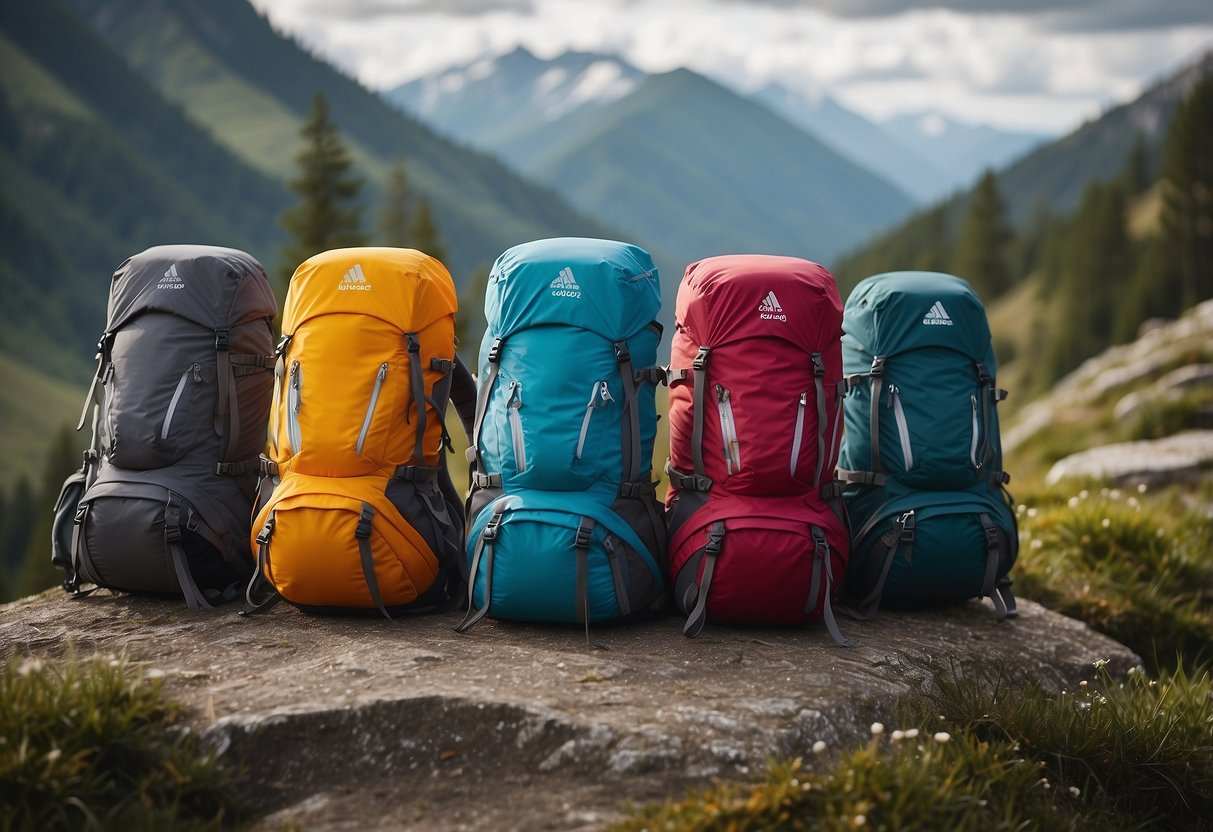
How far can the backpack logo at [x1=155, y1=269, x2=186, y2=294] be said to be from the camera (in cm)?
667

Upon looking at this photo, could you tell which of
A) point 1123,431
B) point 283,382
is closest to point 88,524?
point 283,382

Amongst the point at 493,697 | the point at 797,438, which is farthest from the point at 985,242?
the point at 493,697

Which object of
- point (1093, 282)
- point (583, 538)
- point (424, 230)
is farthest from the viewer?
point (1093, 282)

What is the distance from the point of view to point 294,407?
6.21 meters

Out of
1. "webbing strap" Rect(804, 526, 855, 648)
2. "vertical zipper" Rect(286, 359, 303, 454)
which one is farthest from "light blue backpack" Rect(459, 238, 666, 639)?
"vertical zipper" Rect(286, 359, 303, 454)

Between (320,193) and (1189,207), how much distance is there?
60543 millimetres

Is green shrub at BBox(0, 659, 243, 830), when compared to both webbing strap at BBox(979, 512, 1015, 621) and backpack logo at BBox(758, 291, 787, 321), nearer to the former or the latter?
backpack logo at BBox(758, 291, 787, 321)

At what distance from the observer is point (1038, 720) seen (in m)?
5.17

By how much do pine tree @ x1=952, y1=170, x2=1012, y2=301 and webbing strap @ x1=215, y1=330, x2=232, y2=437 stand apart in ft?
318

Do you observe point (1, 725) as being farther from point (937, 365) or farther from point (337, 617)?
point (937, 365)

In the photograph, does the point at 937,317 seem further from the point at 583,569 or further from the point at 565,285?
the point at 583,569

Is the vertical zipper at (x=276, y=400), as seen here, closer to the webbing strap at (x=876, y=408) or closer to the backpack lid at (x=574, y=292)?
the backpack lid at (x=574, y=292)

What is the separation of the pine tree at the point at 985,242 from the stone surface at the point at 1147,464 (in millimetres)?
88692

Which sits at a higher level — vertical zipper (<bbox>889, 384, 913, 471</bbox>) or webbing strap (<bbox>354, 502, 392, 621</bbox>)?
vertical zipper (<bbox>889, 384, 913, 471</bbox>)
